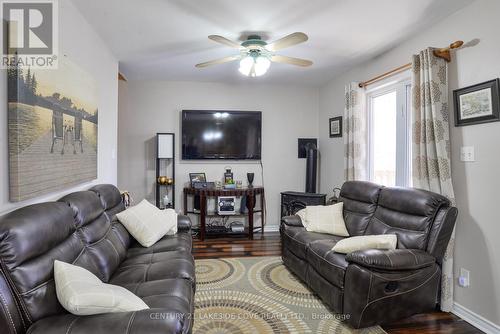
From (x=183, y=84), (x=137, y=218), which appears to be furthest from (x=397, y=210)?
(x=183, y=84)

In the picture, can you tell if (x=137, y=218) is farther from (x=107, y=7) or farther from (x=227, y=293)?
(x=107, y=7)

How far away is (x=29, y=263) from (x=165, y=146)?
10.6 feet

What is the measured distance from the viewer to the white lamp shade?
14.3 ft

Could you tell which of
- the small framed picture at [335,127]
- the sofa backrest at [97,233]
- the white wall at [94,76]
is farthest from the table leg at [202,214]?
the small framed picture at [335,127]

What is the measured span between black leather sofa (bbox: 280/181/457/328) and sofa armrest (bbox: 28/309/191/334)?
130cm

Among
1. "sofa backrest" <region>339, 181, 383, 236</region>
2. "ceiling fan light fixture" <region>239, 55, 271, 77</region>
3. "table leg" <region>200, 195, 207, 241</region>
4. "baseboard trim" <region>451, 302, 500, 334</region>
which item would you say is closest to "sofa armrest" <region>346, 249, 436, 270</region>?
"baseboard trim" <region>451, 302, 500, 334</region>

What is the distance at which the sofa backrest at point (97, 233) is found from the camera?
1.86 meters

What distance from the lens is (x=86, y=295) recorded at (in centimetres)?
122

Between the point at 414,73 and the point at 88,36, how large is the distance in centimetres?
300

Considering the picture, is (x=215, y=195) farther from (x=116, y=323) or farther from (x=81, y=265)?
(x=116, y=323)

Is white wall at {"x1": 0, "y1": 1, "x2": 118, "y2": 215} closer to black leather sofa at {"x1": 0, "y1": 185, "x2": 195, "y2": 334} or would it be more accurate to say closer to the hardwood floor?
black leather sofa at {"x1": 0, "y1": 185, "x2": 195, "y2": 334}

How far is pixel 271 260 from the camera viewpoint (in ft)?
Answer: 11.4

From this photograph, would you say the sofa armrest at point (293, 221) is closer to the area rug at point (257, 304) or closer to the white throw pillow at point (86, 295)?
the area rug at point (257, 304)

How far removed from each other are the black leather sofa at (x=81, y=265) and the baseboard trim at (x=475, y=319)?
2.15 meters
